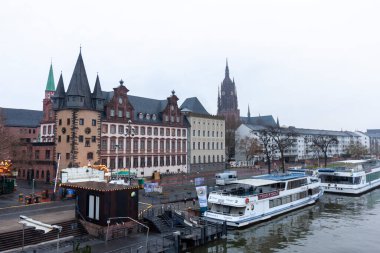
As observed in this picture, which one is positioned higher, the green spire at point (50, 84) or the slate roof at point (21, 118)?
the green spire at point (50, 84)

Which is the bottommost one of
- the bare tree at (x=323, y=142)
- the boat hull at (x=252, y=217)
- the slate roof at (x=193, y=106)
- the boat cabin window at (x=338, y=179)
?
→ the boat hull at (x=252, y=217)

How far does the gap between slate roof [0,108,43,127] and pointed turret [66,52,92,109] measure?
45.5m

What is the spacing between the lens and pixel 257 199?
3753 cm

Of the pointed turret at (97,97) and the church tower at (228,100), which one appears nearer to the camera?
the pointed turret at (97,97)

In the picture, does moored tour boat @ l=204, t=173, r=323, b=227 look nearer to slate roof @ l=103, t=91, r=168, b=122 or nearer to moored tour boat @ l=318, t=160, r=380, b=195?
moored tour boat @ l=318, t=160, r=380, b=195

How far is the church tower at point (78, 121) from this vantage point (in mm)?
55875

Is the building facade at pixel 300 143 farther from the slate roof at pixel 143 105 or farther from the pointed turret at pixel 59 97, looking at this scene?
the pointed turret at pixel 59 97

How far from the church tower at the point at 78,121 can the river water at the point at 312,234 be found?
33.1 metres

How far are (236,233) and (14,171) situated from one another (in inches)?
1937

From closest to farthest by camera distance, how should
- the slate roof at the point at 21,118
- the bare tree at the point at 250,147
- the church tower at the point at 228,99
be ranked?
the slate roof at the point at 21,118
the bare tree at the point at 250,147
the church tower at the point at 228,99

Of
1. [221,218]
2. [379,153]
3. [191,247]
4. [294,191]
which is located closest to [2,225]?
[191,247]

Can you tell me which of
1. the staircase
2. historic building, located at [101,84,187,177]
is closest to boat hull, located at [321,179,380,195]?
historic building, located at [101,84,187,177]

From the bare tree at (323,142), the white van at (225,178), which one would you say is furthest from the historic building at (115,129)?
the bare tree at (323,142)

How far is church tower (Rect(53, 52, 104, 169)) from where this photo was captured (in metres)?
55.9
